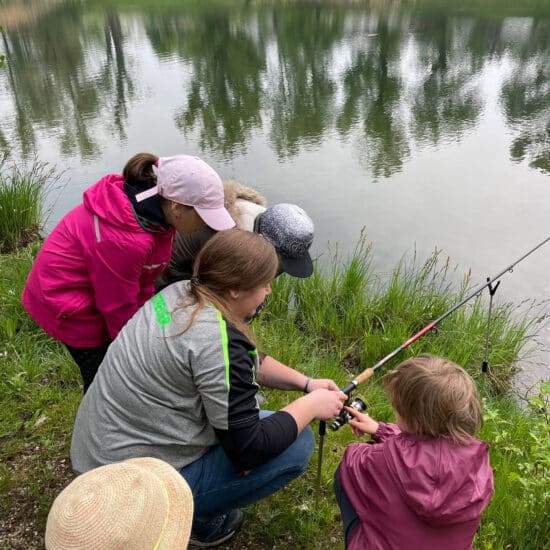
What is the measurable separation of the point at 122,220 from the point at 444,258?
3.29 m

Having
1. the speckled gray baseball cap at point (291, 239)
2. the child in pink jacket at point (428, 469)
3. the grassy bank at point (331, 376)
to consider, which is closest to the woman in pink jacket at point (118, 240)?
the speckled gray baseball cap at point (291, 239)

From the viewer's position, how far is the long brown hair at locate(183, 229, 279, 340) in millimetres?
1290

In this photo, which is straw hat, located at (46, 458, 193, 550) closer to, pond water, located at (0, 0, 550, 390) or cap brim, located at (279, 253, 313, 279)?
cap brim, located at (279, 253, 313, 279)

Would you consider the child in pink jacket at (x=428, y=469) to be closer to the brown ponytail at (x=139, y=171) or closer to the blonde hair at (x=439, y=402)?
the blonde hair at (x=439, y=402)

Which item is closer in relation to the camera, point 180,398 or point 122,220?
point 180,398

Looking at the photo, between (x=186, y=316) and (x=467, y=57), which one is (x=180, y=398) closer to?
(x=186, y=316)

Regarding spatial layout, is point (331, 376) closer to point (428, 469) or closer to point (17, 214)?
point (428, 469)

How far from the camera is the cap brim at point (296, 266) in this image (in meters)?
1.98

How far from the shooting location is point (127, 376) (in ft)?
4.29

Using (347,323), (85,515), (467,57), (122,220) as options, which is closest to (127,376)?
(85,515)

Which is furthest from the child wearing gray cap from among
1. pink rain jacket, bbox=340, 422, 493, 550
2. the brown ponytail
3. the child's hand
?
pink rain jacket, bbox=340, 422, 493, 550

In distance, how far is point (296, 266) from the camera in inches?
79.4

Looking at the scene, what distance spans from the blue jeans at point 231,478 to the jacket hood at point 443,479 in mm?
320

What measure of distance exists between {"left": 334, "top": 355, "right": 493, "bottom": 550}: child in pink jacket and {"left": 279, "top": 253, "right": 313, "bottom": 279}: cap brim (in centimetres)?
67
